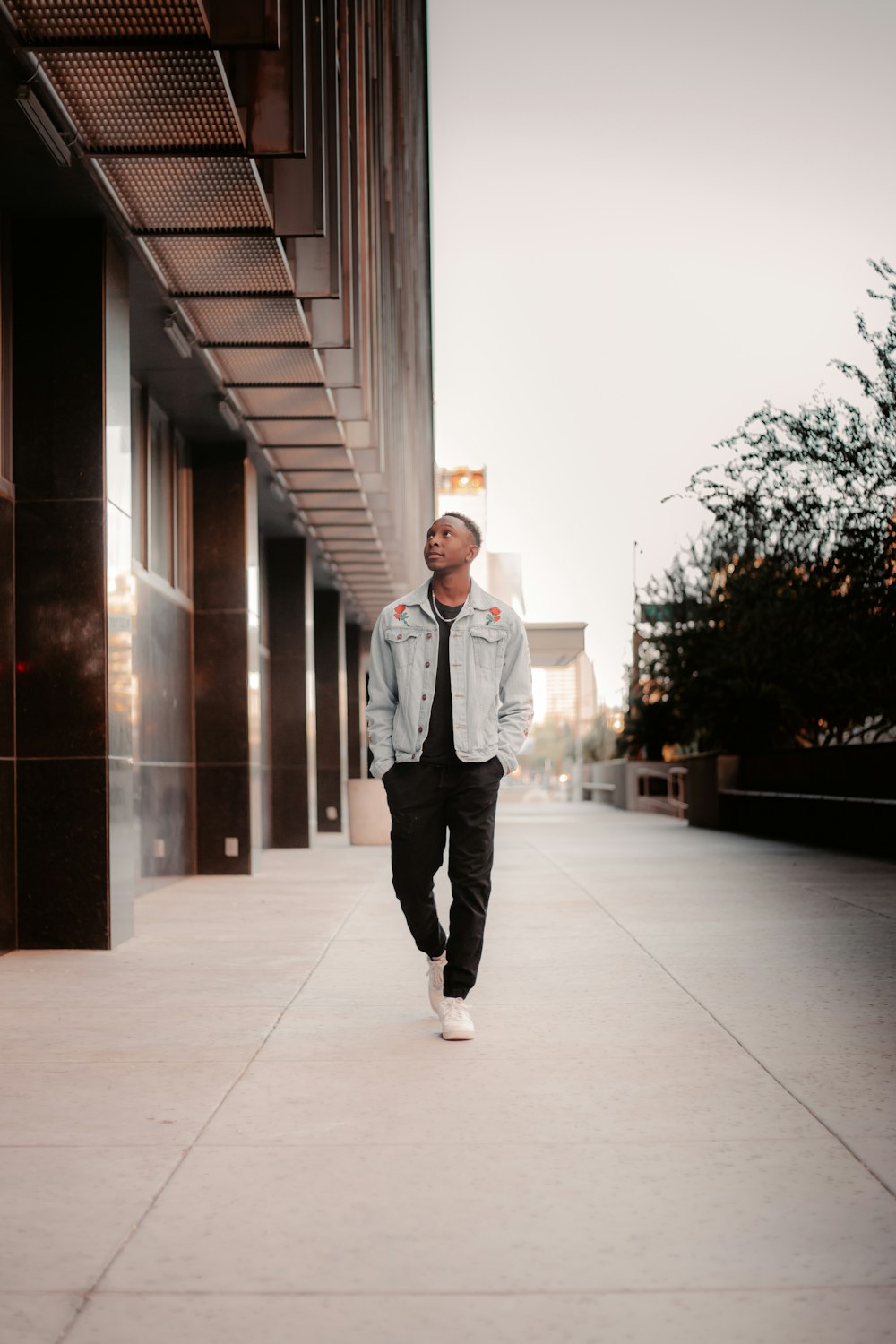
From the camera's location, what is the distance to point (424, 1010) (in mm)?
6359

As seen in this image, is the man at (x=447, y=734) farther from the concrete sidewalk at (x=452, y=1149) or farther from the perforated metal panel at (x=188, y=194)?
the perforated metal panel at (x=188, y=194)

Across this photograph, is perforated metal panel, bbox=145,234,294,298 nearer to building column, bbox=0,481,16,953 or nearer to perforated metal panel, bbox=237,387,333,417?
building column, bbox=0,481,16,953

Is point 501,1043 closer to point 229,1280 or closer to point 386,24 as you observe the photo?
point 229,1280

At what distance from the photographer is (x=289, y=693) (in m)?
21.6

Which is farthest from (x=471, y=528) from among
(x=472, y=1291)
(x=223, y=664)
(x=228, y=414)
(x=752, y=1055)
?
(x=223, y=664)

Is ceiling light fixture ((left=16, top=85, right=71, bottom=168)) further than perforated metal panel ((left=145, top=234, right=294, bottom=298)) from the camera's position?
No

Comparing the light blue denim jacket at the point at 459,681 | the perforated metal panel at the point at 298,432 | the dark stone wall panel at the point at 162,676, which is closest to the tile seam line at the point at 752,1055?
the light blue denim jacket at the point at 459,681

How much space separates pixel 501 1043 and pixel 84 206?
20.1 feet

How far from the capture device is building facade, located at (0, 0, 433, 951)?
7918 mm

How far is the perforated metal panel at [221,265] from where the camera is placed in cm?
984

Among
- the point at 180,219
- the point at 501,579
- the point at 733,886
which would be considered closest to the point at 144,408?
the point at 180,219

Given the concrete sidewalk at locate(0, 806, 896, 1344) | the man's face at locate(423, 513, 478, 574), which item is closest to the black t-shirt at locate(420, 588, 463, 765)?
→ the man's face at locate(423, 513, 478, 574)

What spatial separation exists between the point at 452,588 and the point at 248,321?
6268mm

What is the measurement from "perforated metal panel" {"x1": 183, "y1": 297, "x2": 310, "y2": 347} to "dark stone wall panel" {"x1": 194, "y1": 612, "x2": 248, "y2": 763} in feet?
13.8
